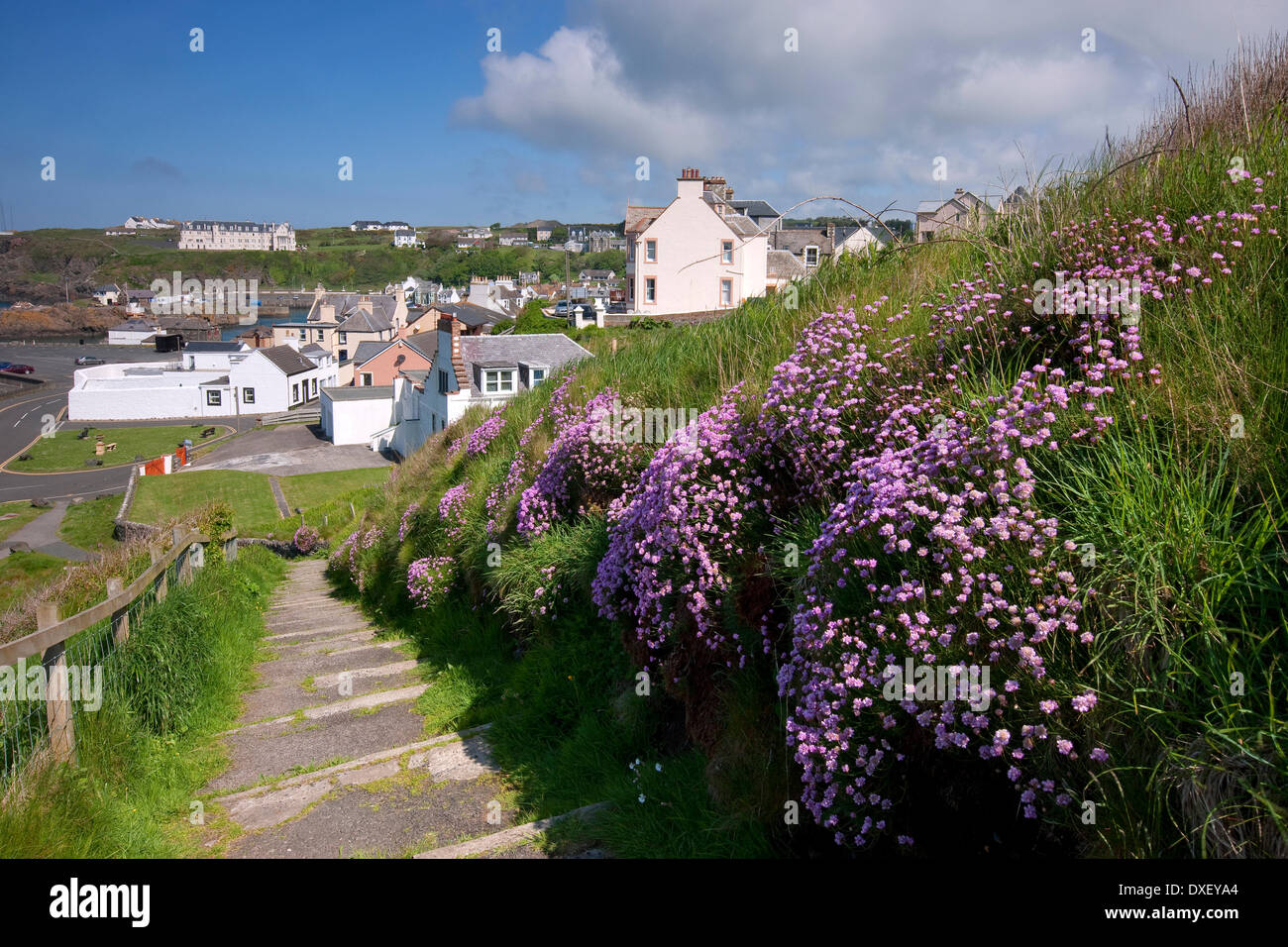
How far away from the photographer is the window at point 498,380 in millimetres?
40188

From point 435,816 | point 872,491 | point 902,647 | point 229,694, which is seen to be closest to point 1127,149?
point 872,491

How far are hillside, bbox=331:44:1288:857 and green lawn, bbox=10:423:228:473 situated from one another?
6913 cm

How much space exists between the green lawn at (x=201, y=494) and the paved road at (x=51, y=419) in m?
6.18

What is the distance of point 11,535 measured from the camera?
1684 inches

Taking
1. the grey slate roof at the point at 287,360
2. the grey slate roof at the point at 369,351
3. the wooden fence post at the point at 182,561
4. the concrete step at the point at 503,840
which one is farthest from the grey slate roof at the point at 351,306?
the concrete step at the point at 503,840

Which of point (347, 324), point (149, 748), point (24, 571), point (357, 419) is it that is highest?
point (347, 324)

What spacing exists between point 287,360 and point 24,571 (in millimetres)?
59897

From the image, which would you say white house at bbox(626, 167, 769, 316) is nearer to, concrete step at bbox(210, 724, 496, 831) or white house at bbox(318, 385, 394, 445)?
white house at bbox(318, 385, 394, 445)

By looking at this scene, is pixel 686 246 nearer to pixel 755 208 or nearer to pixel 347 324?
pixel 755 208

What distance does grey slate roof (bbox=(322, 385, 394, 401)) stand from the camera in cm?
6581

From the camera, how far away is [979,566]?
10.6 ft

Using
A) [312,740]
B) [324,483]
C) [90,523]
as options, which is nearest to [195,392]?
[324,483]

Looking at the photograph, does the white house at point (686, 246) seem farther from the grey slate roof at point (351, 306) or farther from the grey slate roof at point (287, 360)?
the grey slate roof at point (351, 306)
